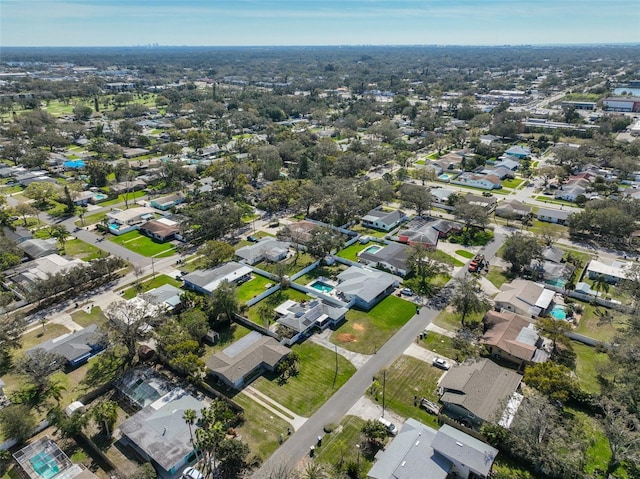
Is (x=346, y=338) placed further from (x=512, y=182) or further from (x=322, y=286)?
(x=512, y=182)

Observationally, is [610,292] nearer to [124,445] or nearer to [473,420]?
[473,420]

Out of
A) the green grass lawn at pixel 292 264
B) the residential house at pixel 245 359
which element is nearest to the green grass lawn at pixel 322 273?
the green grass lawn at pixel 292 264

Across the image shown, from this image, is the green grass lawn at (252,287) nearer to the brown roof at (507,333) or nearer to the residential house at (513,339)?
the brown roof at (507,333)

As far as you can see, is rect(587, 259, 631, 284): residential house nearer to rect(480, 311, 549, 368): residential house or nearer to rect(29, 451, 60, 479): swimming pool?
rect(480, 311, 549, 368): residential house

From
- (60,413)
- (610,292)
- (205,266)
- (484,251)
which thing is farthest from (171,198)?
(610,292)

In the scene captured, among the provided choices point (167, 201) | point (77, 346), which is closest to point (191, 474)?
point (77, 346)

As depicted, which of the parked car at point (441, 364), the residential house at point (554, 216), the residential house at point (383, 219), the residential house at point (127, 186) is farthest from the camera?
the residential house at point (127, 186)
